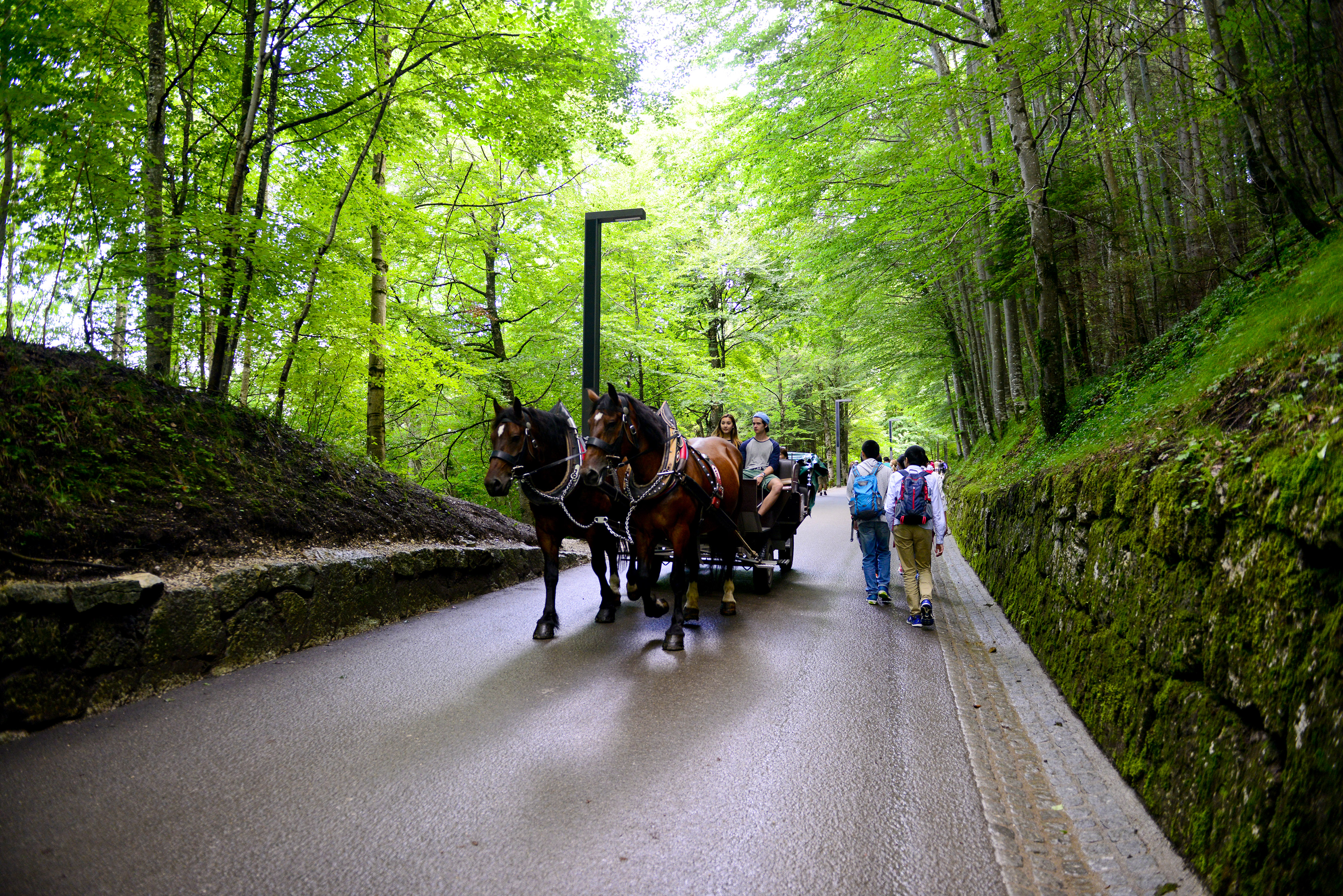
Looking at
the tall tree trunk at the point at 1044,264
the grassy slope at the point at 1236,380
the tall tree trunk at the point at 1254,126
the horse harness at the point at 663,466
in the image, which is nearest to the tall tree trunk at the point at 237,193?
the horse harness at the point at 663,466

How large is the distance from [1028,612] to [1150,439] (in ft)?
8.35

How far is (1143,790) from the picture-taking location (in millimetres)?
3248

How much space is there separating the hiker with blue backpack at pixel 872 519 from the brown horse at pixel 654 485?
186 cm

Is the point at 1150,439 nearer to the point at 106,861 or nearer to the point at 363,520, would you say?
the point at 106,861

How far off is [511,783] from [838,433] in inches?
1498

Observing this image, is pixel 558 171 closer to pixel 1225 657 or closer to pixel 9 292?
pixel 9 292

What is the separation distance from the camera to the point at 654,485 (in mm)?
6355

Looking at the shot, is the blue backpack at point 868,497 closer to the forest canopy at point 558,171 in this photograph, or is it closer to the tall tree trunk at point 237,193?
the forest canopy at point 558,171

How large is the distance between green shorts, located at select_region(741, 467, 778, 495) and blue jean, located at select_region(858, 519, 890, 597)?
3.94 feet

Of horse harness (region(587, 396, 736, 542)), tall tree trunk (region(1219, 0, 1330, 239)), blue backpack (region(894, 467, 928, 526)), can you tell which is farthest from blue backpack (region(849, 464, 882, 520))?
tall tree trunk (region(1219, 0, 1330, 239))

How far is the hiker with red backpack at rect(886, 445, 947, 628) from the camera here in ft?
24.4

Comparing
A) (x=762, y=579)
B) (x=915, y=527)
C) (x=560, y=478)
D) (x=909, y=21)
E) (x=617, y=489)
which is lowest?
(x=762, y=579)

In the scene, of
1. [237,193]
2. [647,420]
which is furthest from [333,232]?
[647,420]

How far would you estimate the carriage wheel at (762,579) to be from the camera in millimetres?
9031
